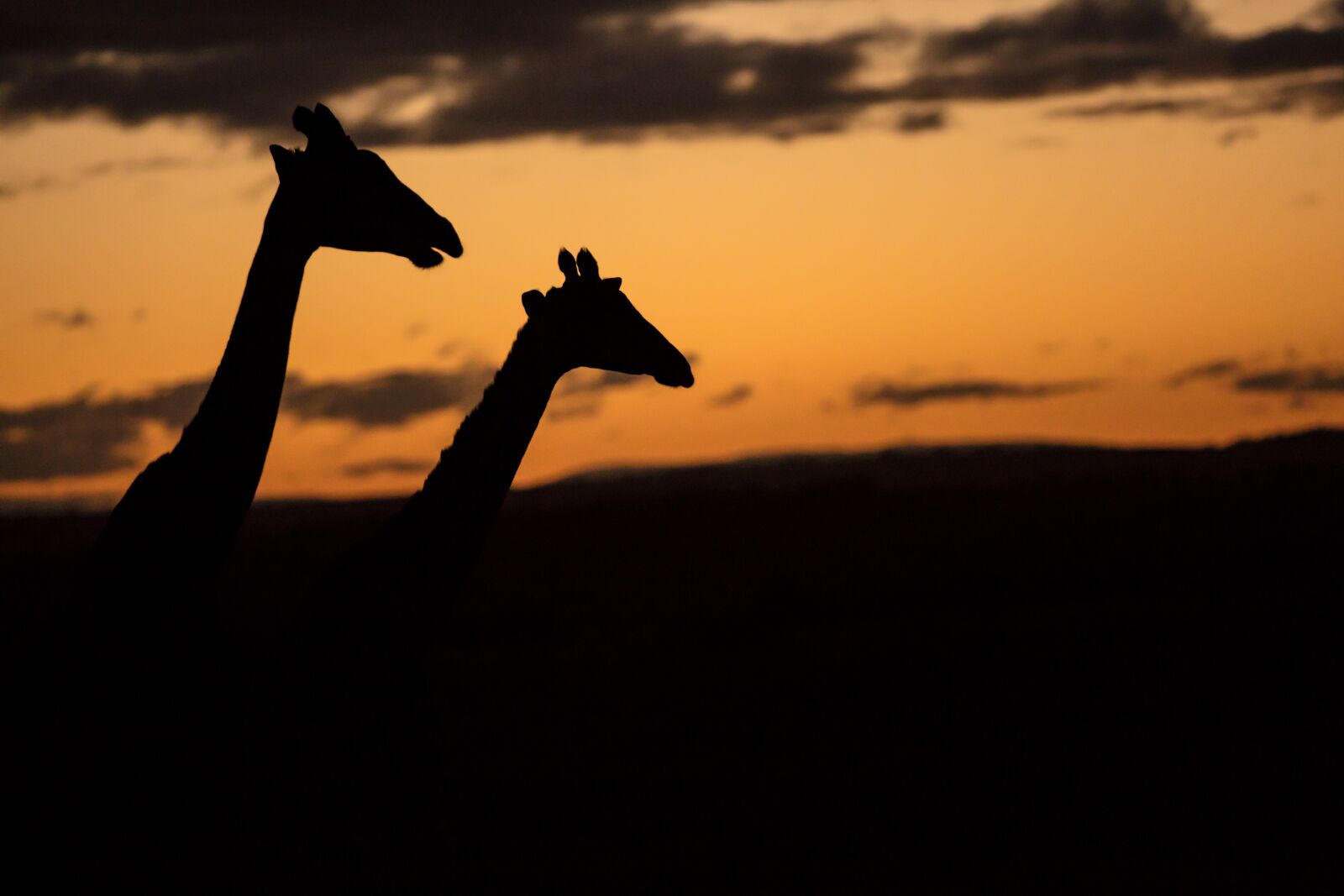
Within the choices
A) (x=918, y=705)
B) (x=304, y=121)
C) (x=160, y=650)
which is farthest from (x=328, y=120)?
(x=918, y=705)

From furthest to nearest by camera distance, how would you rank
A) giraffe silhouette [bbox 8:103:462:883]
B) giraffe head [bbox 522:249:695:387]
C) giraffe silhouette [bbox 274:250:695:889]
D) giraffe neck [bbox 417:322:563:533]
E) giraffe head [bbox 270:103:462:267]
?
giraffe head [bbox 522:249:695:387] < giraffe neck [bbox 417:322:563:533] < giraffe head [bbox 270:103:462:267] < giraffe silhouette [bbox 274:250:695:889] < giraffe silhouette [bbox 8:103:462:883]

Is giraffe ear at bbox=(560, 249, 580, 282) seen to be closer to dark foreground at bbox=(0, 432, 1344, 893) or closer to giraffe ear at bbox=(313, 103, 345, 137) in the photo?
giraffe ear at bbox=(313, 103, 345, 137)

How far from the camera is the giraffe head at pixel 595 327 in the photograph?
31.8ft

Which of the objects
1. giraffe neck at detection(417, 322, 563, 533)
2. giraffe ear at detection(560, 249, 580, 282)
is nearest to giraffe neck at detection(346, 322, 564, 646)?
giraffe neck at detection(417, 322, 563, 533)

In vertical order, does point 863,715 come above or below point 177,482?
below

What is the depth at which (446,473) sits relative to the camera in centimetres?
915

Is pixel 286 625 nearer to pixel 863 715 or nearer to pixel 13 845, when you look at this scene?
pixel 13 845

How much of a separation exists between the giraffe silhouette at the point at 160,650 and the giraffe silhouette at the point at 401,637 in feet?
1.46

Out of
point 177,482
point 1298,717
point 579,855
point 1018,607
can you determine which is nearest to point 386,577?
point 177,482

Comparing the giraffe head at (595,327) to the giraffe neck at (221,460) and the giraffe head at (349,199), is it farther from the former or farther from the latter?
the giraffe neck at (221,460)

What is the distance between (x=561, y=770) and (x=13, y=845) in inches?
431

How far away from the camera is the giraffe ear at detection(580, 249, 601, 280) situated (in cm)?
1009

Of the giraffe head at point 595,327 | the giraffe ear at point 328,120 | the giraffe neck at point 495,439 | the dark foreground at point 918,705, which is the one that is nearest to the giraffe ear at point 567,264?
the giraffe head at point 595,327

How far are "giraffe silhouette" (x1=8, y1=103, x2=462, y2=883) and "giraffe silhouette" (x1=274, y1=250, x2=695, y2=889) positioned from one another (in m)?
0.45
